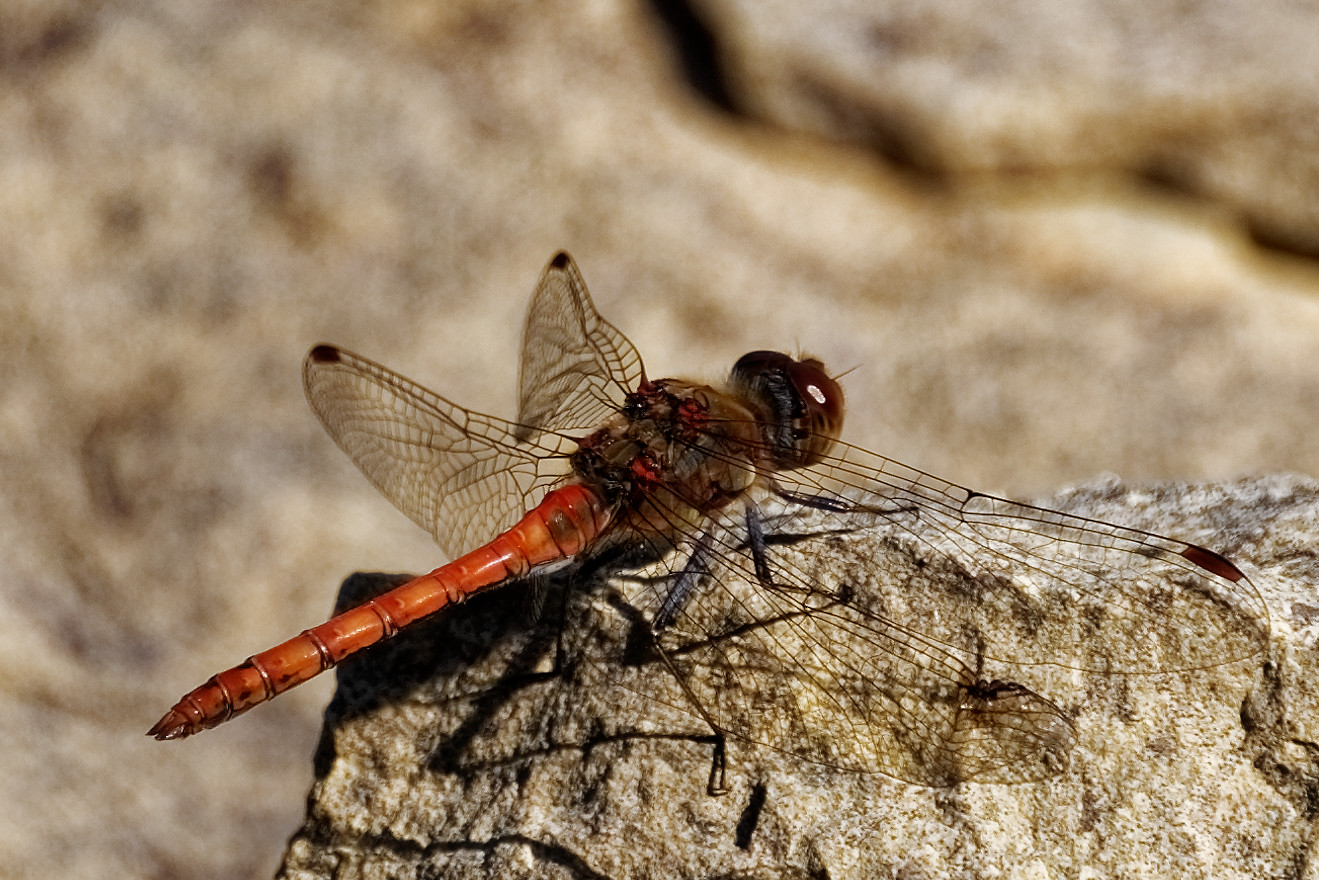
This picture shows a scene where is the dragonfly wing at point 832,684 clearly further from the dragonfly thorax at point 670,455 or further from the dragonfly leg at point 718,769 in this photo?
the dragonfly thorax at point 670,455

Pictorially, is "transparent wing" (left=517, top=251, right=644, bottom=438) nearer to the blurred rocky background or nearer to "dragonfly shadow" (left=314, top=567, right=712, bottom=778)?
"dragonfly shadow" (left=314, top=567, right=712, bottom=778)

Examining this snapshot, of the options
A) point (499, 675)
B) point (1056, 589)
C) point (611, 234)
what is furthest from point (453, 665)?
point (611, 234)

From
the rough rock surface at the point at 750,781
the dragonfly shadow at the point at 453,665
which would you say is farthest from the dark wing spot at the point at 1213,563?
the dragonfly shadow at the point at 453,665

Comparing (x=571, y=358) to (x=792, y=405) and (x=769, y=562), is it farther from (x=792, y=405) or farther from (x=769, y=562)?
(x=769, y=562)

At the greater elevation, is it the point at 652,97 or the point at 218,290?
the point at 652,97

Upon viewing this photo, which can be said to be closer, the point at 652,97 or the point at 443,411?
the point at 443,411

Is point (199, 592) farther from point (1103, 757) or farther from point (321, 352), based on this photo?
point (1103, 757)

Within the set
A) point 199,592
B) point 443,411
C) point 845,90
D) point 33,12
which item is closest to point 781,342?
point 845,90
